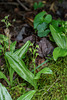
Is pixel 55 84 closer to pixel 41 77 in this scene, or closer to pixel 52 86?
pixel 52 86

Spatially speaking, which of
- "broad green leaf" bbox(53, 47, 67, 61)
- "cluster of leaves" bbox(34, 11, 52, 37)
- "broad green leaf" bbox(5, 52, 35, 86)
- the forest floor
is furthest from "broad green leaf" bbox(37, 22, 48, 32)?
"broad green leaf" bbox(5, 52, 35, 86)

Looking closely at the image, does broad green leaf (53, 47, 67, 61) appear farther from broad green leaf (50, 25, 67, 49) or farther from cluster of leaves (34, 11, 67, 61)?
broad green leaf (50, 25, 67, 49)

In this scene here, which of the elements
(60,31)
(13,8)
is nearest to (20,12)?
(13,8)

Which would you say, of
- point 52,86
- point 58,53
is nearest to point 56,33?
point 58,53

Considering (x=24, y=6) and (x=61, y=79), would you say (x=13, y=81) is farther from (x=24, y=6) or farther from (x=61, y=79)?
(x=24, y=6)

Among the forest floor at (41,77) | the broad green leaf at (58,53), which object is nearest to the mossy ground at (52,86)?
the forest floor at (41,77)

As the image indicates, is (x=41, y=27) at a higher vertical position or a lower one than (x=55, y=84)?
higher
